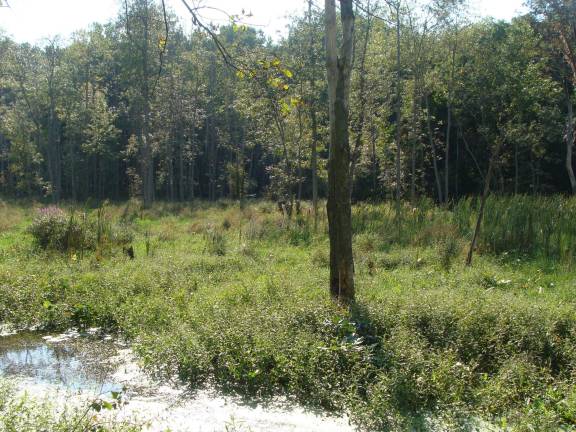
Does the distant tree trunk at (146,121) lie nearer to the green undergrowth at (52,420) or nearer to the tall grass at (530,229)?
the tall grass at (530,229)

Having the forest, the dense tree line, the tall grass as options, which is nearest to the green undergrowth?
the forest

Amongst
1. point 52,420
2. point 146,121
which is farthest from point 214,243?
point 146,121

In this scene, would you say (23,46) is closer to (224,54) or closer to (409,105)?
(409,105)

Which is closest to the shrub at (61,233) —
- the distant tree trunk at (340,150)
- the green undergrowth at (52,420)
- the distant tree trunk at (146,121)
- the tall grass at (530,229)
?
the distant tree trunk at (340,150)

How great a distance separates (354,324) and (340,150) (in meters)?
2.45

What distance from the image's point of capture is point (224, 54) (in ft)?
14.5

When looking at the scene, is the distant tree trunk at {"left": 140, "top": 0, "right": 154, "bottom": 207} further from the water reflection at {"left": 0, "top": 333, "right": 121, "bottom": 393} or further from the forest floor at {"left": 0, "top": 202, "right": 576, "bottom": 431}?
the water reflection at {"left": 0, "top": 333, "right": 121, "bottom": 393}

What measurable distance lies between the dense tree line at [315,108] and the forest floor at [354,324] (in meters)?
5.83

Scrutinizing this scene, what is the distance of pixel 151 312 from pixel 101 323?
2.90 ft

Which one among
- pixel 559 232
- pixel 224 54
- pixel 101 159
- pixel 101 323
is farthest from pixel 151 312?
pixel 101 159

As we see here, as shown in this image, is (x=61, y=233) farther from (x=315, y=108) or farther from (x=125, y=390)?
(x=315, y=108)

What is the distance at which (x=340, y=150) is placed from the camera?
755 centimetres

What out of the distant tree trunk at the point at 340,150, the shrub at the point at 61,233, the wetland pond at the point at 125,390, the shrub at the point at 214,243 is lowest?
the wetland pond at the point at 125,390

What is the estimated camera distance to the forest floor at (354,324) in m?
5.34
